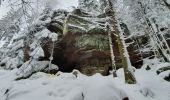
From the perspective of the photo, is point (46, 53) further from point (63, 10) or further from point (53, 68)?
point (63, 10)

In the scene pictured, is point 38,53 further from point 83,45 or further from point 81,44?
point 83,45

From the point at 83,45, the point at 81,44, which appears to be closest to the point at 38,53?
the point at 81,44

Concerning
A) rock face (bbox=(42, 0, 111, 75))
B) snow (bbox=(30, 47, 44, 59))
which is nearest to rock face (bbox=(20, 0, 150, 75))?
rock face (bbox=(42, 0, 111, 75))

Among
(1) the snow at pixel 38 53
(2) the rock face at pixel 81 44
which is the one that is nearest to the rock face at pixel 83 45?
(2) the rock face at pixel 81 44

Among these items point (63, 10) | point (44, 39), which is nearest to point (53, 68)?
point (44, 39)

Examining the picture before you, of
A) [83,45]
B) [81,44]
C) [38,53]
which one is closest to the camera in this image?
[83,45]

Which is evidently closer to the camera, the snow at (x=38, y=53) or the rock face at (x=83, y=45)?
the rock face at (x=83, y=45)

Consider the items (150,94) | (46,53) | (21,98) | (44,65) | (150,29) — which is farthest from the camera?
(46,53)

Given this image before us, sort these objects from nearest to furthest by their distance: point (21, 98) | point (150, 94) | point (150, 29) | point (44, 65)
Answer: point (21, 98) → point (150, 94) → point (150, 29) → point (44, 65)

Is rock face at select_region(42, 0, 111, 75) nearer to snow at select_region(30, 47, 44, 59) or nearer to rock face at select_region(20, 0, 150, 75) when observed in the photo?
rock face at select_region(20, 0, 150, 75)

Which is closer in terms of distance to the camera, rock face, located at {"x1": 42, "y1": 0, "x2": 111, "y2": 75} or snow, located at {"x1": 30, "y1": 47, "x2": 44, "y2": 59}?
rock face, located at {"x1": 42, "y1": 0, "x2": 111, "y2": 75}

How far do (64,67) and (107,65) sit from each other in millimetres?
6912

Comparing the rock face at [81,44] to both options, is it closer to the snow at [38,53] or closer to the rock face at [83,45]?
the rock face at [83,45]

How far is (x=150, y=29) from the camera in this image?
79.6 ft
